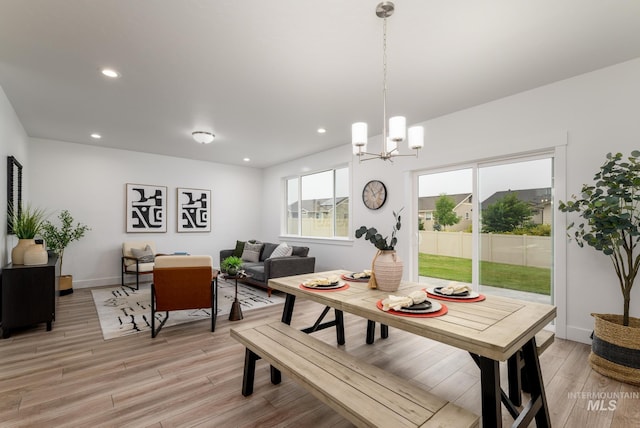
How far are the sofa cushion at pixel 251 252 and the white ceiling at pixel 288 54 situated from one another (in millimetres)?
2987

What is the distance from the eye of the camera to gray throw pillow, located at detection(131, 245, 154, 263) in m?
5.30

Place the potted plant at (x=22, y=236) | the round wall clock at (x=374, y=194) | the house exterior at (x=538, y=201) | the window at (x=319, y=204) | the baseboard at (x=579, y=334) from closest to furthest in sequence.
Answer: the baseboard at (x=579, y=334), the house exterior at (x=538, y=201), the potted plant at (x=22, y=236), the round wall clock at (x=374, y=194), the window at (x=319, y=204)

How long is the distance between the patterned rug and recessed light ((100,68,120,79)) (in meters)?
2.66

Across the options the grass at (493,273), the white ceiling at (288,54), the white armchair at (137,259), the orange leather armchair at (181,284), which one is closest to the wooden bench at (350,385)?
the orange leather armchair at (181,284)

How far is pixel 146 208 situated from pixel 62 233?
140 cm

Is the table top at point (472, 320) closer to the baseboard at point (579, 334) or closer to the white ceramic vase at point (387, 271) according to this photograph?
the white ceramic vase at point (387, 271)

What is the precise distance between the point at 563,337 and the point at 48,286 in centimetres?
550

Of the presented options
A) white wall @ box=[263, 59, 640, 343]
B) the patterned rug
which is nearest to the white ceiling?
white wall @ box=[263, 59, 640, 343]

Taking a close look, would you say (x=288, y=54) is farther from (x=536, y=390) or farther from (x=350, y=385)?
(x=536, y=390)

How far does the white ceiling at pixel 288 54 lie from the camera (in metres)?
2.01

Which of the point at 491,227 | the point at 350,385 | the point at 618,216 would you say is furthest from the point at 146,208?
the point at 618,216

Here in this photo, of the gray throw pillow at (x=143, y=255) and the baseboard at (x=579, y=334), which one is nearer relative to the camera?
the baseboard at (x=579, y=334)

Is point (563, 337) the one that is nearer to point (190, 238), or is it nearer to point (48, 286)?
point (48, 286)

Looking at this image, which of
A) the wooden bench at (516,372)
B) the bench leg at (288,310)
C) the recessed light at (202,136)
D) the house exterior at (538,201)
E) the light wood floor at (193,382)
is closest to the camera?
the light wood floor at (193,382)
